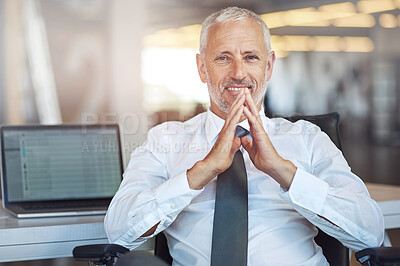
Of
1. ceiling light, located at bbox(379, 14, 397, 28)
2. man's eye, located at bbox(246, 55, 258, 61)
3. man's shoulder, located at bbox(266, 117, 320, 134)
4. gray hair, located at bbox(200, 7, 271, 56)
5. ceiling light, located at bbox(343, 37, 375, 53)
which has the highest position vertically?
ceiling light, located at bbox(379, 14, 397, 28)

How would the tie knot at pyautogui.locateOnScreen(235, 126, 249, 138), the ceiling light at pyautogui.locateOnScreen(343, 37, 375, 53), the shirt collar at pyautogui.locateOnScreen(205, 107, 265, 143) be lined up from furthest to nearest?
1. the ceiling light at pyautogui.locateOnScreen(343, 37, 375, 53)
2. the shirt collar at pyautogui.locateOnScreen(205, 107, 265, 143)
3. the tie knot at pyautogui.locateOnScreen(235, 126, 249, 138)

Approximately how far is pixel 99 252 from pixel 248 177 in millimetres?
620

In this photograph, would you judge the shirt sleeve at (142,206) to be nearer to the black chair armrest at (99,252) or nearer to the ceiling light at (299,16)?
the black chair armrest at (99,252)

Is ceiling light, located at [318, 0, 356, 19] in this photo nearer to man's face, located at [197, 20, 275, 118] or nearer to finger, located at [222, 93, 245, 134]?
man's face, located at [197, 20, 275, 118]

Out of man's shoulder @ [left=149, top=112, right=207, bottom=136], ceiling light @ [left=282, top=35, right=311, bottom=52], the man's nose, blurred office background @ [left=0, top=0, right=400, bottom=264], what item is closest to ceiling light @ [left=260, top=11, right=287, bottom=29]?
blurred office background @ [left=0, top=0, right=400, bottom=264]

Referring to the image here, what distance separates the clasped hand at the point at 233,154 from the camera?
5.87 feet

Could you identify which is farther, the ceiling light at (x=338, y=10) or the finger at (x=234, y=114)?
the ceiling light at (x=338, y=10)

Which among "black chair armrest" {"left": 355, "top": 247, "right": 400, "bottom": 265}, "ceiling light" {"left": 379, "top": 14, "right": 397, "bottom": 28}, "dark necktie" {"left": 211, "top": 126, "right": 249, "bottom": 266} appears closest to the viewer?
"black chair armrest" {"left": 355, "top": 247, "right": 400, "bottom": 265}

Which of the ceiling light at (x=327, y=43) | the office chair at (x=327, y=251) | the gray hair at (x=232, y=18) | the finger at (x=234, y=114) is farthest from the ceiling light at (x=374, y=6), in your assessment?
the finger at (x=234, y=114)

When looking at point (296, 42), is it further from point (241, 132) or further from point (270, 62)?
point (241, 132)

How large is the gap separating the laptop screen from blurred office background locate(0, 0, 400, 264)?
8.76ft

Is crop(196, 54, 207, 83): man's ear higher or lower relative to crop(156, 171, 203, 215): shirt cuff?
higher

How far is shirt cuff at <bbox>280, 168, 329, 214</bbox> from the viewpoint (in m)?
1.79

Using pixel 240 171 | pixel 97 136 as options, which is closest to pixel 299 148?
pixel 240 171
